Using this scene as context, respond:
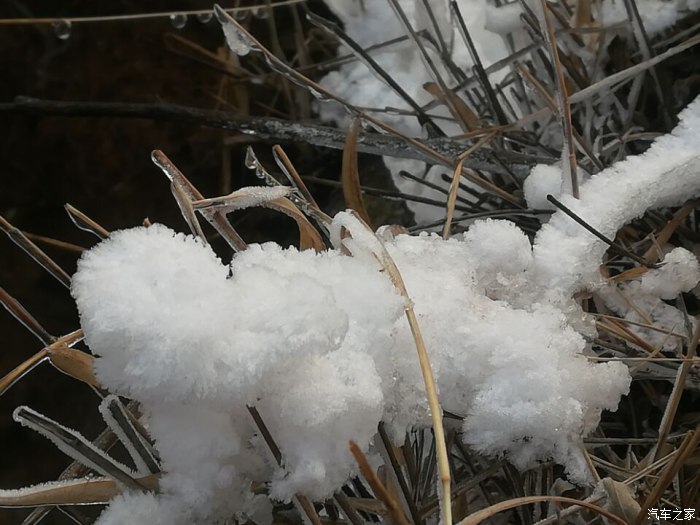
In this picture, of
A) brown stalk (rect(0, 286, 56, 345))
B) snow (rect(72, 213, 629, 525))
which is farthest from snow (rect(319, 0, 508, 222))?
brown stalk (rect(0, 286, 56, 345))

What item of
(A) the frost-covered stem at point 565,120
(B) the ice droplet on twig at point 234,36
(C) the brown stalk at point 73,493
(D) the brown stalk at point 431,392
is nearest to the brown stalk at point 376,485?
(D) the brown stalk at point 431,392

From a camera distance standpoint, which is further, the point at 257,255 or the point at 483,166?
the point at 483,166

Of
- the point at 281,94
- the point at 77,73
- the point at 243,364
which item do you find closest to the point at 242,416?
the point at 243,364

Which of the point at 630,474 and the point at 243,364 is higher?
the point at 243,364

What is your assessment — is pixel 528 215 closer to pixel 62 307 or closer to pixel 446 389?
pixel 446 389

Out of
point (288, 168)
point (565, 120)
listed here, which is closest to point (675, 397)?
point (565, 120)

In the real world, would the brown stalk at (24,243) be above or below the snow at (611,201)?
above

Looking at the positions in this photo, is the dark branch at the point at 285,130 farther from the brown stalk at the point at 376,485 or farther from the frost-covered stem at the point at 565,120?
the brown stalk at the point at 376,485

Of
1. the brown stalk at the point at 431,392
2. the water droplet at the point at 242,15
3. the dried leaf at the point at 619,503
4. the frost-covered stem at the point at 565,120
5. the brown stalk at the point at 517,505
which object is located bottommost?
the dried leaf at the point at 619,503
